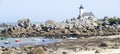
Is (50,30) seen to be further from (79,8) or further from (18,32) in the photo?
(79,8)

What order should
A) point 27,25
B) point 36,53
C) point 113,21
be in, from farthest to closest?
point 113,21 < point 27,25 < point 36,53

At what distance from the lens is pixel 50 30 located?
9512 centimetres

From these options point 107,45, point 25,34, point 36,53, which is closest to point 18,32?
point 25,34

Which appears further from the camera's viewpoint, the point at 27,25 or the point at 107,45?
the point at 27,25

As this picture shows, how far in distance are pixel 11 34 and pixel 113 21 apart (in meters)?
36.4

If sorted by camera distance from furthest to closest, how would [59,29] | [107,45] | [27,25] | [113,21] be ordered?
1. [113,21]
2. [27,25]
3. [59,29]
4. [107,45]

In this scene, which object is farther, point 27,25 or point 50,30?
point 27,25

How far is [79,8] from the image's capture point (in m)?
145

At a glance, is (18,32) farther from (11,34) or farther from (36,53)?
(36,53)

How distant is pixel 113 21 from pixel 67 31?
88.6 ft

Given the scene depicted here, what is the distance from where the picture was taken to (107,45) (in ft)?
147

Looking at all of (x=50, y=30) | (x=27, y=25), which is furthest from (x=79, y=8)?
(x=50, y=30)

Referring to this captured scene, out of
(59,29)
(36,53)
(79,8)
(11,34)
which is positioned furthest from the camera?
(79,8)

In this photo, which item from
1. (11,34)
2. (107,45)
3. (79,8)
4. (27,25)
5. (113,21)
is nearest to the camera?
(107,45)
